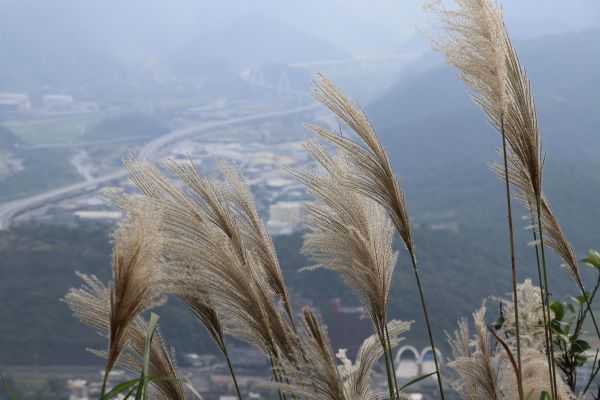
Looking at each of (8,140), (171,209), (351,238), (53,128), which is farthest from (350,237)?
(53,128)

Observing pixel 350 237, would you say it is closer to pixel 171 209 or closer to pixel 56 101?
pixel 171 209

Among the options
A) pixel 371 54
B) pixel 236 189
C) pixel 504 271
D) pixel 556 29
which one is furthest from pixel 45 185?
pixel 371 54

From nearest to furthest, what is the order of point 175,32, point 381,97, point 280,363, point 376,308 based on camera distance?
point 280,363, point 376,308, point 381,97, point 175,32

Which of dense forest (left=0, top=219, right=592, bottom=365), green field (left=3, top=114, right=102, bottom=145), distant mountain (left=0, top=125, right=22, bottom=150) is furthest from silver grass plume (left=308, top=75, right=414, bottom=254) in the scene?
green field (left=3, top=114, right=102, bottom=145)

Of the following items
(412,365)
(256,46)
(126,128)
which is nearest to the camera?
(412,365)

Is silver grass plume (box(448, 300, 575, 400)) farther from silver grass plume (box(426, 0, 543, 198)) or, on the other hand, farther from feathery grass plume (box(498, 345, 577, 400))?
silver grass plume (box(426, 0, 543, 198))

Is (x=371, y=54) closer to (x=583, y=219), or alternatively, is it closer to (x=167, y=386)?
(x=583, y=219)
